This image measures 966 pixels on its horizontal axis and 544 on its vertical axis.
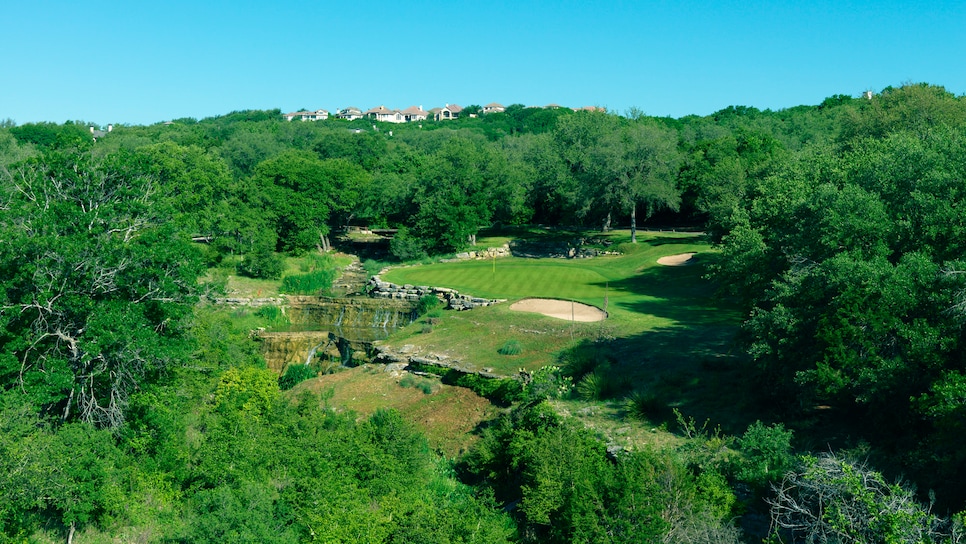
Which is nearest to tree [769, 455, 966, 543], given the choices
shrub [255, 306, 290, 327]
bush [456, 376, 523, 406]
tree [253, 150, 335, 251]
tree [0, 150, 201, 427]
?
bush [456, 376, 523, 406]

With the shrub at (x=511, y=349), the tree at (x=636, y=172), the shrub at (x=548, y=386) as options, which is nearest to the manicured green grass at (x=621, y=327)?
the shrub at (x=511, y=349)

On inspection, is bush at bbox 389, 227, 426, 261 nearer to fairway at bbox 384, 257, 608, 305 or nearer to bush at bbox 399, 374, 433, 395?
fairway at bbox 384, 257, 608, 305

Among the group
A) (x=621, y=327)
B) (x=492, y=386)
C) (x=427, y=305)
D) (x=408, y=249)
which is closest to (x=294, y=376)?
(x=492, y=386)

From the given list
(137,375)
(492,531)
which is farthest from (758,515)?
(137,375)

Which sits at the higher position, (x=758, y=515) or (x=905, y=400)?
(x=905, y=400)

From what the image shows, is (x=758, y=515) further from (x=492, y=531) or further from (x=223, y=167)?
(x=223, y=167)

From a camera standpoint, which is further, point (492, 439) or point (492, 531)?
point (492, 439)
